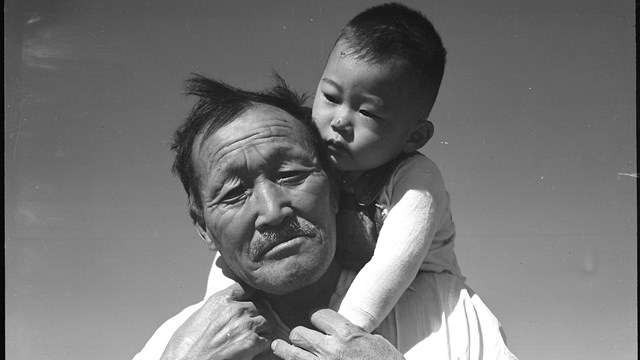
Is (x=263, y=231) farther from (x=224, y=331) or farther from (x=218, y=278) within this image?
(x=218, y=278)

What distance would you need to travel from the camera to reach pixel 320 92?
3059 millimetres

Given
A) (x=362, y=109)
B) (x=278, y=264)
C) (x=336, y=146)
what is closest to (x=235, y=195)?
(x=278, y=264)

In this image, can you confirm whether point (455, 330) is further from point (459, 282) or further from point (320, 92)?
point (320, 92)

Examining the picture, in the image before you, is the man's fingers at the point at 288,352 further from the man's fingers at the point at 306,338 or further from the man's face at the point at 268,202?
the man's face at the point at 268,202

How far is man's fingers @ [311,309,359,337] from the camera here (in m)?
2.75

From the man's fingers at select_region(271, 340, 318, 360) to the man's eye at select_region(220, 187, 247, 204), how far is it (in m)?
0.48

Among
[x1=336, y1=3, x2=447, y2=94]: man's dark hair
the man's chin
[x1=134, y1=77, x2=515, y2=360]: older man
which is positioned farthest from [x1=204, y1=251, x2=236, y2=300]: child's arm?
[x1=336, y1=3, x2=447, y2=94]: man's dark hair

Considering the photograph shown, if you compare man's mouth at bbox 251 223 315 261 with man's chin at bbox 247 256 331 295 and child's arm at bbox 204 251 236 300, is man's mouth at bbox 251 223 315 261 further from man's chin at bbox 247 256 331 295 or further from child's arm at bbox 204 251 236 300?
child's arm at bbox 204 251 236 300

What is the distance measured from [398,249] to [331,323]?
1.05 feet

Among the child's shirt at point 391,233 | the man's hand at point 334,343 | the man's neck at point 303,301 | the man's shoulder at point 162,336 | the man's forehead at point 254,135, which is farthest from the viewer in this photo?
the man's shoulder at point 162,336

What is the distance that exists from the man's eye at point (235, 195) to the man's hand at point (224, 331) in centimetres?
33

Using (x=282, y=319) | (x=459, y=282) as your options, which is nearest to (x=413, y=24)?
(x=459, y=282)

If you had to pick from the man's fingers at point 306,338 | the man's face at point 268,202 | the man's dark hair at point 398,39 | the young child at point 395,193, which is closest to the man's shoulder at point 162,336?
the young child at point 395,193

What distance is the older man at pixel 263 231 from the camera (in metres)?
2.79
